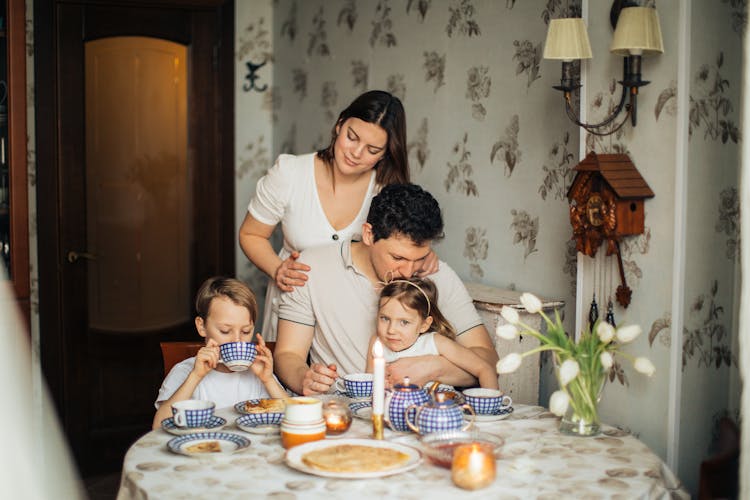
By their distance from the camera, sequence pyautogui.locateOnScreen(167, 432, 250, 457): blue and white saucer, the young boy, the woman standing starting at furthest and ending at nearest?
the woman standing
the young boy
pyautogui.locateOnScreen(167, 432, 250, 457): blue and white saucer

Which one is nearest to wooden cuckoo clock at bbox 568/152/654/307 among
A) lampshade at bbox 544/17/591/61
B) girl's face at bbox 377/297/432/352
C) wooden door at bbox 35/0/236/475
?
lampshade at bbox 544/17/591/61

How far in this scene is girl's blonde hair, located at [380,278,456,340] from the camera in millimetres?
2408

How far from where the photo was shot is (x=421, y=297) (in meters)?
2.42

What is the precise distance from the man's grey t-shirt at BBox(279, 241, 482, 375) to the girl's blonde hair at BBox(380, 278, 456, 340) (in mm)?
60

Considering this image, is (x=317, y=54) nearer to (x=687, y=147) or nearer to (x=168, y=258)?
(x=168, y=258)

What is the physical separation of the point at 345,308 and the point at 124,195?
6.11 feet

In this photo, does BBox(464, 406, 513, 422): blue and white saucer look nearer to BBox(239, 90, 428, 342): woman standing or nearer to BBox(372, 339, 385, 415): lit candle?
BBox(372, 339, 385, 415): lit candle

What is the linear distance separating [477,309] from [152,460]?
1245mm

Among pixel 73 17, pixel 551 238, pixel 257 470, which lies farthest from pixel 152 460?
pixel 73 17

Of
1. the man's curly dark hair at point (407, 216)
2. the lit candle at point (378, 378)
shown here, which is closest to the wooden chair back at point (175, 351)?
the man's curly dark hair at point (407, 216)

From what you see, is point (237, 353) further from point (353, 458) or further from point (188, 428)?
point (353, 458)

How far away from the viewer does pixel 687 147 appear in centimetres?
206

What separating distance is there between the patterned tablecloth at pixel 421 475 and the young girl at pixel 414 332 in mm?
496

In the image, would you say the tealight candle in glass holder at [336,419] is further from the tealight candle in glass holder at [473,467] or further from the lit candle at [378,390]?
the tealight candle in glass holder at [473,467]
